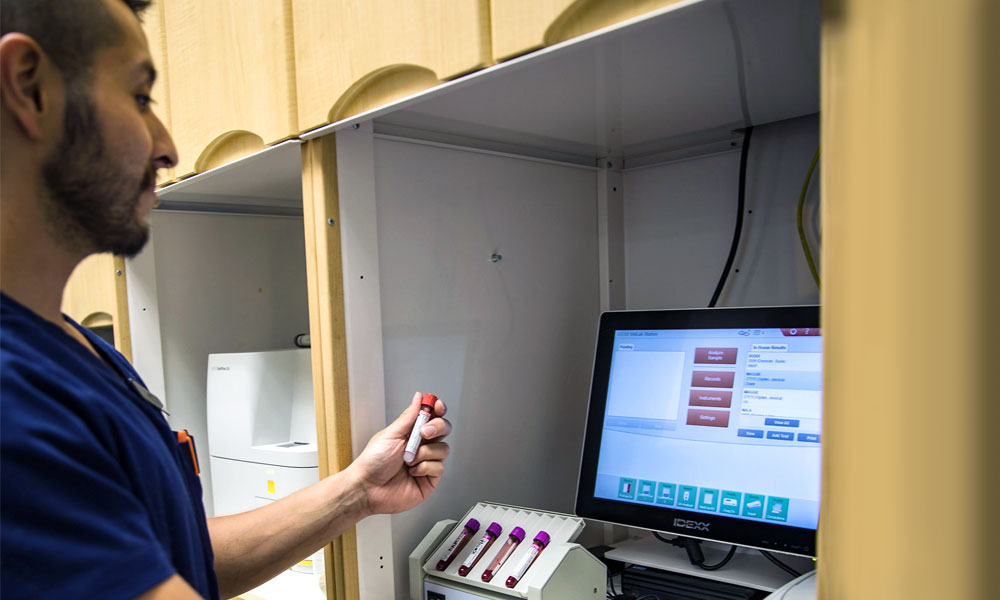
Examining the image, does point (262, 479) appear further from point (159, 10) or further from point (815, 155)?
point (815, 155)

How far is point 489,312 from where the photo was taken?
1122 mm

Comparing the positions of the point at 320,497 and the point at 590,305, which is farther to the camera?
the point at 590,305

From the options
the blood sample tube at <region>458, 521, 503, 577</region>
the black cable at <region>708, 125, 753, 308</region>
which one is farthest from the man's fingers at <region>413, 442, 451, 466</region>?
the black cable at <region>708, 125, 753, 308</region>

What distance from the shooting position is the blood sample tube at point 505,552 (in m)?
0.90

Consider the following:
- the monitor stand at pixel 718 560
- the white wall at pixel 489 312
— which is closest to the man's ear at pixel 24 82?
the white wall at pixel 489 312

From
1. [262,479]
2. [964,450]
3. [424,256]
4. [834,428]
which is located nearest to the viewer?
[964,450]

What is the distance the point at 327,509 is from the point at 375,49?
0.57 metres

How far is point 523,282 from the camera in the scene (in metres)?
1.17

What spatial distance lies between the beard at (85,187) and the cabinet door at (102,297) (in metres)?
0.86

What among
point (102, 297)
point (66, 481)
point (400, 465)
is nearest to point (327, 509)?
point (400, 465)

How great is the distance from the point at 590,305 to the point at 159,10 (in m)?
0.88

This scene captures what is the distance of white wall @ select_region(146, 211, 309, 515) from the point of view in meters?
1.49

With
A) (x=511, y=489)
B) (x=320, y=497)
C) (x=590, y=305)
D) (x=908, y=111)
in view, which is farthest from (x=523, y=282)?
(x=908, y=111)

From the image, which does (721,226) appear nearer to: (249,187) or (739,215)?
(739,215)
